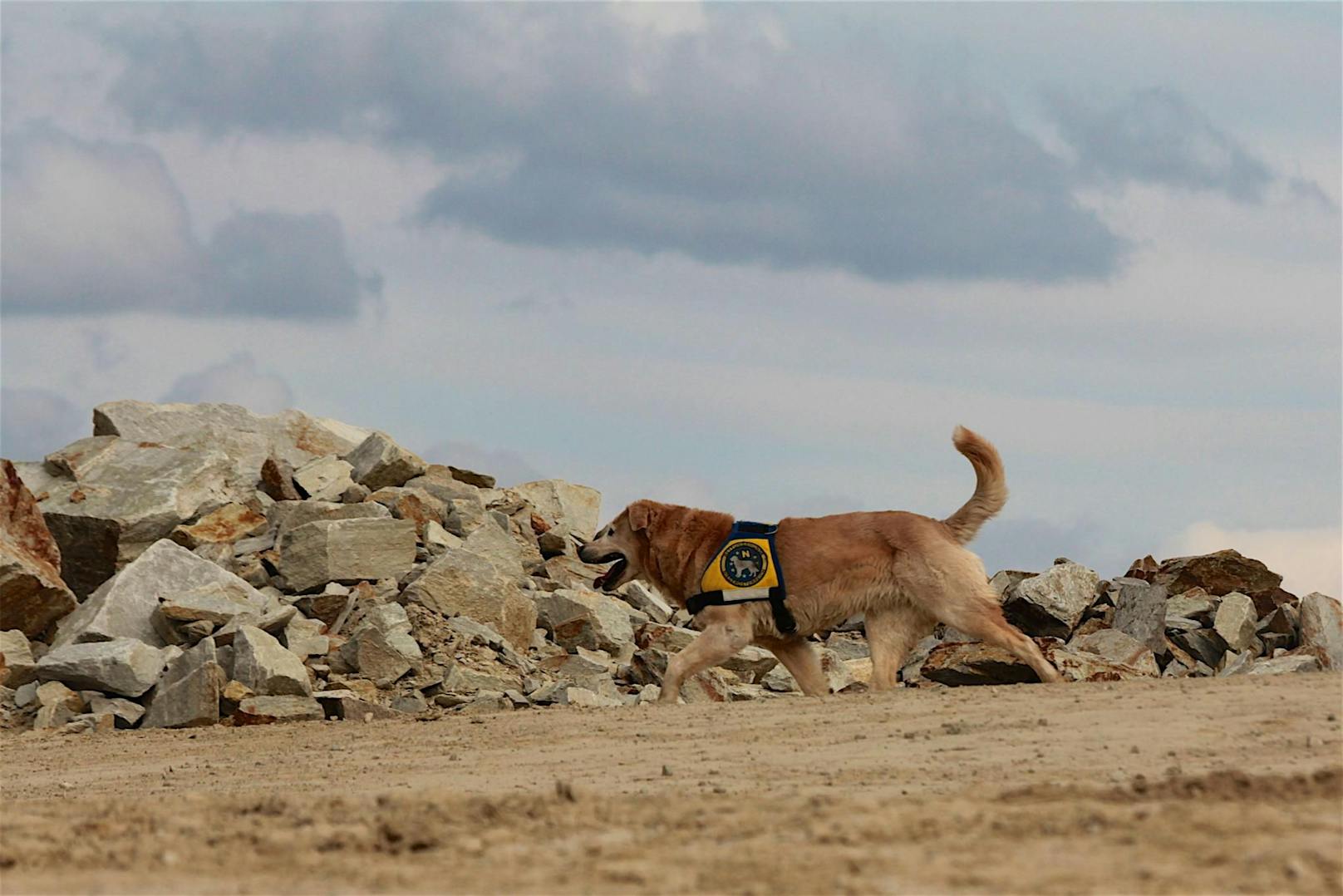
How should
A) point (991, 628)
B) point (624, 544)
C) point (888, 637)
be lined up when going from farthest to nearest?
point (624, 544)
point (888, 637)
point (991, 628)

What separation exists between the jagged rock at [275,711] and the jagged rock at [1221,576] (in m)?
10.4

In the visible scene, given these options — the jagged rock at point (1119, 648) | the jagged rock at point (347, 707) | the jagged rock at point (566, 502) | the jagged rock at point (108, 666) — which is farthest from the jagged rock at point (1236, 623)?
the jagged rock at point (108, 666)

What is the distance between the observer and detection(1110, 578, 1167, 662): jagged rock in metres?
16.9

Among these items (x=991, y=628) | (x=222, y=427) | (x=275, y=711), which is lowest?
(x=275, y=711)

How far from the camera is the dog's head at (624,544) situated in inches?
513

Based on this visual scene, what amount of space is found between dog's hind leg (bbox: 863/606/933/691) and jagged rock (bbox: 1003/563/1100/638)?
5268mm

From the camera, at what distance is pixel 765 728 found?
9.95m

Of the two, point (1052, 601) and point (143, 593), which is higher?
point (1052, 601)

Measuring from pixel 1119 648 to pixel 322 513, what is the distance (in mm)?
8635

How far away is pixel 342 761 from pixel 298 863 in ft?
14.6

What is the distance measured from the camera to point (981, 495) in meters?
11.9

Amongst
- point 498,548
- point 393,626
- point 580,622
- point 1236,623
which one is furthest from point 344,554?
point 1236,623

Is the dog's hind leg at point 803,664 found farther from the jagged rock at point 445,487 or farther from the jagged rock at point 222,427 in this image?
the jagged rock at point 222,427

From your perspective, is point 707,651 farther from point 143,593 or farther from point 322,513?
point 322,513
